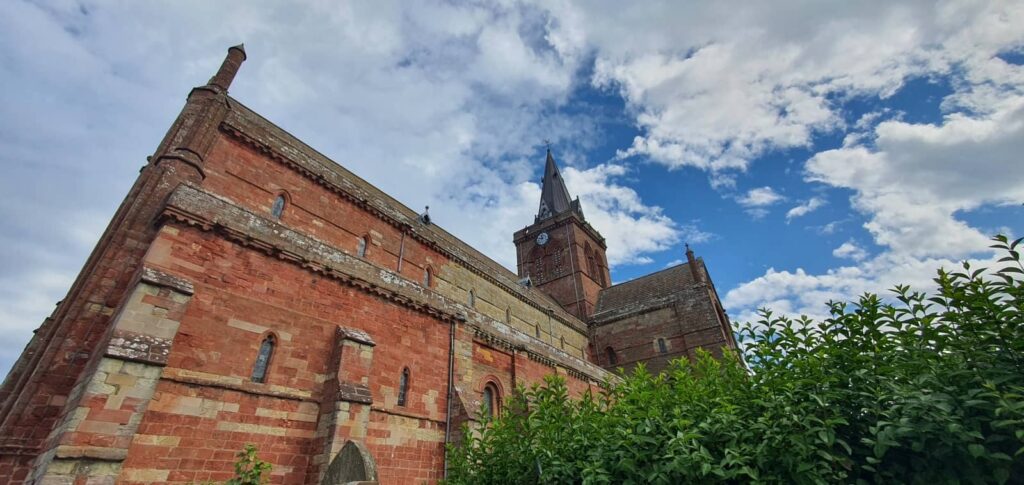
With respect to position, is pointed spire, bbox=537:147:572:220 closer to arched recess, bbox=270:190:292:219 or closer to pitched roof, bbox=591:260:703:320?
pitched roof, bbox=591:260:703:320

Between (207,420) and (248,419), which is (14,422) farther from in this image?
(248,419)

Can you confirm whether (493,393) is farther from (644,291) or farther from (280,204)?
(644,291)

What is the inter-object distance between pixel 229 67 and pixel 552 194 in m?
32.7

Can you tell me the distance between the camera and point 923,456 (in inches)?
150

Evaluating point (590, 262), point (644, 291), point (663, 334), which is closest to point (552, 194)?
point (590, 262)

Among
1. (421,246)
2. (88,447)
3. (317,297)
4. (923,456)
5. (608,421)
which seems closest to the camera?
(923,456)

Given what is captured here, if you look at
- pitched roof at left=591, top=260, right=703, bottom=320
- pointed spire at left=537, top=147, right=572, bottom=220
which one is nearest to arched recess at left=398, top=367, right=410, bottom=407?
pitched roof at left=591, top=260, right=703, bottom=320

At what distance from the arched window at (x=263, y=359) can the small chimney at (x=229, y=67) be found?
8022 mm

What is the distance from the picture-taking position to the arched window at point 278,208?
14078mm

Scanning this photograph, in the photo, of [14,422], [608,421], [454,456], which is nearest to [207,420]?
[14,422]

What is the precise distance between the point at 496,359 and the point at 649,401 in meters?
10.8

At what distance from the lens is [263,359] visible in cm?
991

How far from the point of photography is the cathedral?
7492 mm

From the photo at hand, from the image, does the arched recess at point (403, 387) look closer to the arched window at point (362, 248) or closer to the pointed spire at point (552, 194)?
the arched window at point (362, 248)
